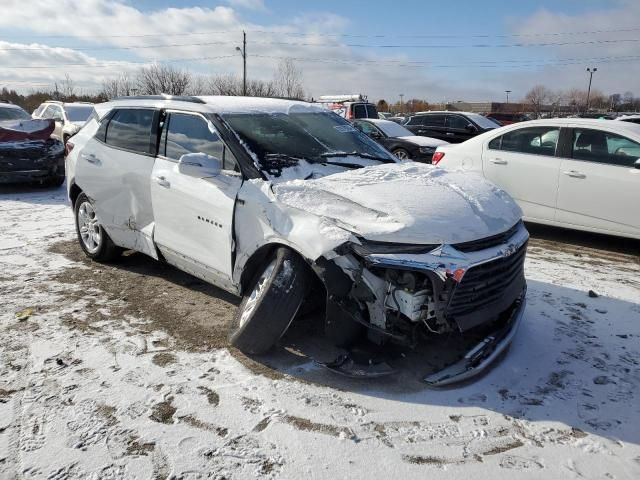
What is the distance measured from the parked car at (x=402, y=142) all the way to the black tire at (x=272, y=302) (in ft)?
29.7

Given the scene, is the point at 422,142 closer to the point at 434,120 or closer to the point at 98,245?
the point at 434,120

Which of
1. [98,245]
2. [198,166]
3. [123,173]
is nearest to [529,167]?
[198,166]

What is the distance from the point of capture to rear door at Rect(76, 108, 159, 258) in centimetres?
458

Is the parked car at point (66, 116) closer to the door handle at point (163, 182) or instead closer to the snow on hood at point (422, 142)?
the snow on hood at point (422, 142)

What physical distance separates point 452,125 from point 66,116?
11.4 meters

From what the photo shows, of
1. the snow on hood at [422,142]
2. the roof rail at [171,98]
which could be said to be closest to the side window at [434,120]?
the snow on hood at [422,142]

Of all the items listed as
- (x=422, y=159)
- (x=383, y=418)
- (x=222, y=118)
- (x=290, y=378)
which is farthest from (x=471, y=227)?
(x=422, y=159)

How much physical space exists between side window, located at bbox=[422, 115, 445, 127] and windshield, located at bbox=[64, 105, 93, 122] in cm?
1032

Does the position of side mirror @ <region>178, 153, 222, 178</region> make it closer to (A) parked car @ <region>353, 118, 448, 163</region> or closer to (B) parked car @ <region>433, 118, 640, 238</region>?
(B) parked car @ <region>433, 118, 640, 238</region>

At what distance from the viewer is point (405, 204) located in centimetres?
322

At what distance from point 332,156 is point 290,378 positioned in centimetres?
179

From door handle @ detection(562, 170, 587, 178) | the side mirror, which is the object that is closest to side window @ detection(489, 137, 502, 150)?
door handle @ detection(562, 170, 587, 178)

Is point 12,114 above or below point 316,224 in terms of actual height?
above

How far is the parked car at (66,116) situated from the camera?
1419 cm
